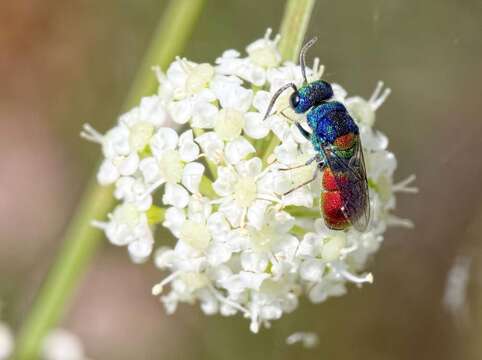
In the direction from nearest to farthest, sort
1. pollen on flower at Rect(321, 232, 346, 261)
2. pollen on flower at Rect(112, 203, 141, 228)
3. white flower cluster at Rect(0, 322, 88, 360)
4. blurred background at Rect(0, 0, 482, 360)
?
pollen on flower at Rect(321, 232, 346, 261) < pollen on flower at Rect(112, 203, 141, 228) < white flower cluster at Rect(0, 322, 88, 360) < blurred background at Rect(0, 0, 482, 360)

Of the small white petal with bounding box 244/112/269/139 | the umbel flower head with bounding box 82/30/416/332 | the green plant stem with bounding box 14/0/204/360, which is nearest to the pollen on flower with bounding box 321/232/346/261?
the umbel flower head with bounding box 82/30/416/332

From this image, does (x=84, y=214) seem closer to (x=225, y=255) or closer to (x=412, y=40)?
(x=225, y=255)

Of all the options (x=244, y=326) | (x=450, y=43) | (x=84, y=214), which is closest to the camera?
(x=84, y=214)

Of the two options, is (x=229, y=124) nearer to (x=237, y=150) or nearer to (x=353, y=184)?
(x=237, y=150)

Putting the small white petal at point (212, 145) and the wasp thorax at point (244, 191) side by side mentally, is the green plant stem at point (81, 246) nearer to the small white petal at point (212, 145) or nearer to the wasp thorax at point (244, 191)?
the small white petal at point (212, 145)

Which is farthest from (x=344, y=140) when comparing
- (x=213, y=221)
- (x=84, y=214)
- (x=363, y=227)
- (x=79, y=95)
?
(x=79, y=95)

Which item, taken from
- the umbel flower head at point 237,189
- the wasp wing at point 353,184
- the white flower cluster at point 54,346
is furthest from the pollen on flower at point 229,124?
the white flower cluster at point 54,346

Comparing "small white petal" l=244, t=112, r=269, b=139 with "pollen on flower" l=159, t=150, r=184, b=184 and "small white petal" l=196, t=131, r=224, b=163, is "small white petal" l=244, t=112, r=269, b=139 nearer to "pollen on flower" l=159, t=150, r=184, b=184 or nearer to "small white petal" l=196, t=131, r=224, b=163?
"small white petal" l=196, t=131, r=224, b=163
